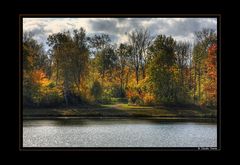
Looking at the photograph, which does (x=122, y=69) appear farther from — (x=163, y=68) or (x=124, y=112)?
(x=124, y=112)

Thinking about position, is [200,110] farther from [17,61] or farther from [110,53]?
[17,61]

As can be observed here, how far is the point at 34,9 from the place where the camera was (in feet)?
8.70

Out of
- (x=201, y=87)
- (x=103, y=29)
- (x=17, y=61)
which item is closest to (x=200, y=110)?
(x=201, y=87)

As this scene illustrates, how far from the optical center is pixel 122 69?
5051 mm

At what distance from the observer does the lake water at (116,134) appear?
14.4 feet

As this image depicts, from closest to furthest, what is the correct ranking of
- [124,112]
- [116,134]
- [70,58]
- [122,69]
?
[124,112], [116,134], [122,69], [70,58]

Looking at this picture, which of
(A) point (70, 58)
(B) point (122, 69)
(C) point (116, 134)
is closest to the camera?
(C) point (116, 134)

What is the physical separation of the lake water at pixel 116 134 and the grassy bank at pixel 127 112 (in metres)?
0.08

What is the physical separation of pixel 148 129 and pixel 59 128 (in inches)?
39.7

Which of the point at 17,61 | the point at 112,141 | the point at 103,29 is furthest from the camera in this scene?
the point at 112,141

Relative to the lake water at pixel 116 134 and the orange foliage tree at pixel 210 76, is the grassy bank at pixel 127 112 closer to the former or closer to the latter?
the lake water at pixel 116 134

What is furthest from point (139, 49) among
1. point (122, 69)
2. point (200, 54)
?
point (200, 54)

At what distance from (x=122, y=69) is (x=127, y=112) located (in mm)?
853

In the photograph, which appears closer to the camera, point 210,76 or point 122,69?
point 122,69
